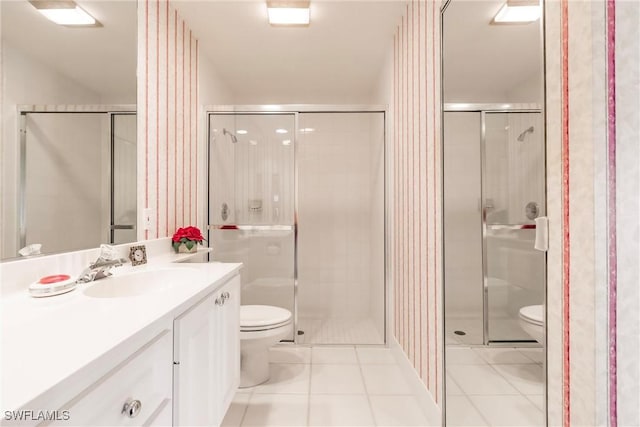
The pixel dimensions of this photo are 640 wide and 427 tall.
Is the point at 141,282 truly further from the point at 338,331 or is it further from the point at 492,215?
the point at 338,331

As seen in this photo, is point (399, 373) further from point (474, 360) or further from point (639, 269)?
point (639, 269)

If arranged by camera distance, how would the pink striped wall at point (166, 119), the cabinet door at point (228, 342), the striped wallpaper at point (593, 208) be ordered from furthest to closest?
the pink striped wall at point (166, 119) → the cabinet door at point (228, 342) → the striped wallpaper at point (593, 208)

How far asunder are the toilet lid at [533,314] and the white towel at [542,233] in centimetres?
16

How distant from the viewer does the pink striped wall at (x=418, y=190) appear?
4.83 ft

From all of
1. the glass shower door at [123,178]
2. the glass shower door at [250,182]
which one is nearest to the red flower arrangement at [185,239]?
the glass shower door at [123,178]

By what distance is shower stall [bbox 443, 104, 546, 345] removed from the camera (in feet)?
2.63

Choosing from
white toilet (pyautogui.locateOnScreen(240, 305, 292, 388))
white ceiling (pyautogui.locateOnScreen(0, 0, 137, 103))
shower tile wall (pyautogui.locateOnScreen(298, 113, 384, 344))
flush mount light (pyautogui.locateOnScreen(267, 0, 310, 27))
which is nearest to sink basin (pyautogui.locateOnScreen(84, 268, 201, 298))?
white toilet (pyautogui.locateOnScreen(240, 305, 292, 388))

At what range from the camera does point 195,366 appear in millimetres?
945

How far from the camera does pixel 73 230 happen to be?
118 centimetres

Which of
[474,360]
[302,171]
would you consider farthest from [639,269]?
[302,171]

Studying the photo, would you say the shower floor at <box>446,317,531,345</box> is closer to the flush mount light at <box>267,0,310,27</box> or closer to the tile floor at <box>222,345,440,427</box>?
the tile floor at <box>222,345,440,427</box>

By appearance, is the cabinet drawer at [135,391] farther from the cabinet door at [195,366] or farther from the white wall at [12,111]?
the white wall at [12,111]

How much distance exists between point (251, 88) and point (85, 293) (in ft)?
9.30

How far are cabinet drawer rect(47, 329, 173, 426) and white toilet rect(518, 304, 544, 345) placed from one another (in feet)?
3.20
